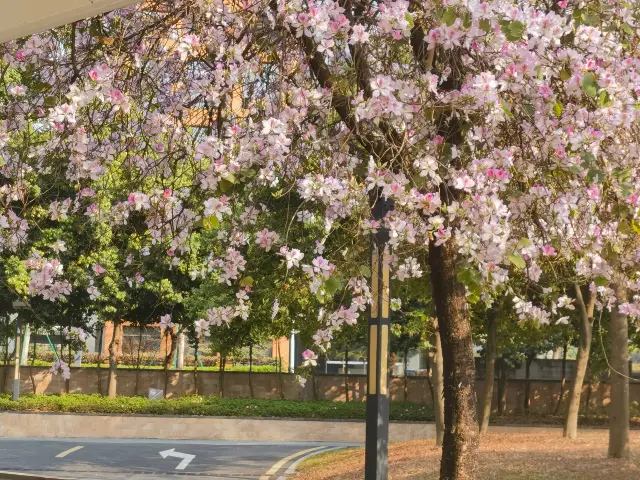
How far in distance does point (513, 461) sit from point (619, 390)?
75.8 inches

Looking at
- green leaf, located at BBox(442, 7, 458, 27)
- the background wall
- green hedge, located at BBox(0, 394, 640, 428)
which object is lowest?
green hedge, located at BBox(0, 394, 640, 428)

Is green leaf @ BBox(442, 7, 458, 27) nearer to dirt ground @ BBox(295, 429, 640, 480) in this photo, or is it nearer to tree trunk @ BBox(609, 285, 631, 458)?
dirt ground @ BBox(295, 429, 640, 480)

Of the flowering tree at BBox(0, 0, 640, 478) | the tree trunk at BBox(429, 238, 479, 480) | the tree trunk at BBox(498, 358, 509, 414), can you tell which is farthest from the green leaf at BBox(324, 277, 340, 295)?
the tree trunk at BBox(498, 358, 509, 414)

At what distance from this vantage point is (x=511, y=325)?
2261 centimetres

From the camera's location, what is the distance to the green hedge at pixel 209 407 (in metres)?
29.8

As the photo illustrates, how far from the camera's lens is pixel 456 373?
9.47 meters

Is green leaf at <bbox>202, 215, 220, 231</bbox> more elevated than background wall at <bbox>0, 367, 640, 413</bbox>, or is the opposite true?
green leaf at <bbox>202, 215, 220, 231</bbox>

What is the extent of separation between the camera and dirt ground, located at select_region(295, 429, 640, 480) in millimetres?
12094

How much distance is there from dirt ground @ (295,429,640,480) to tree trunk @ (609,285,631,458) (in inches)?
10.8

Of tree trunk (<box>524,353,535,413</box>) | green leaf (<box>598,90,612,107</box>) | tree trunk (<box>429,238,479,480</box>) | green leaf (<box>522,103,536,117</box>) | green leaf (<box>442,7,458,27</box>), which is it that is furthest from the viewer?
tree trunk (<box>524,353,535,413</box>)

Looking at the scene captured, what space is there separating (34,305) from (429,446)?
17047mm

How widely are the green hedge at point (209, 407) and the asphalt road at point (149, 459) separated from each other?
4.31 m

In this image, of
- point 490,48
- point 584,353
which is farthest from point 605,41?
point 584,353

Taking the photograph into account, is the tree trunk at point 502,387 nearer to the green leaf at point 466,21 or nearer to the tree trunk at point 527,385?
the tree trunk at point 527,385
